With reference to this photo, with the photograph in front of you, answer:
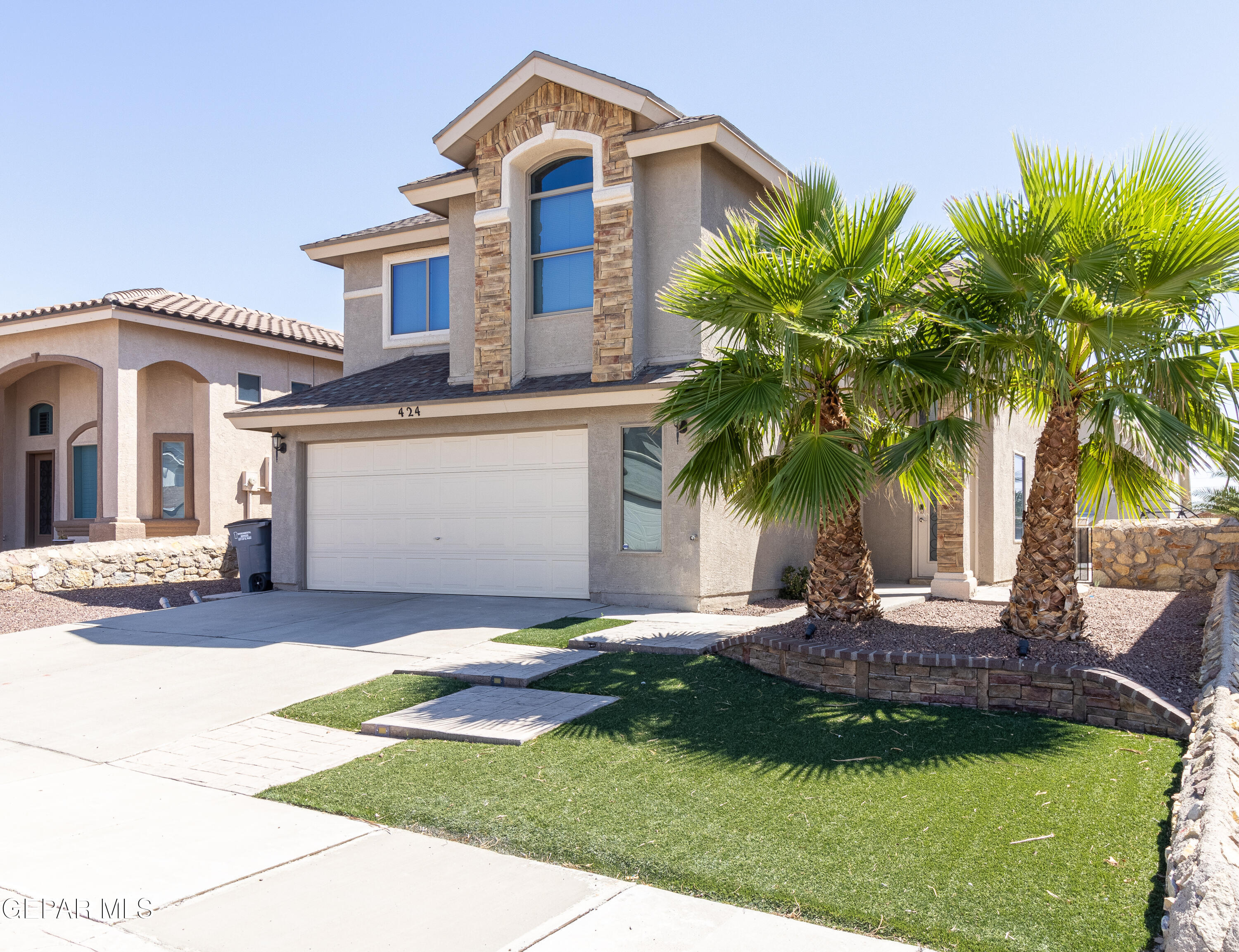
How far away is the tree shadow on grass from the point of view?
5.64m

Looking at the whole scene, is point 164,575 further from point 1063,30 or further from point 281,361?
point 1063,30

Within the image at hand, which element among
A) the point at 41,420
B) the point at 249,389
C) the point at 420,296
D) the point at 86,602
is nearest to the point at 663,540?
the point at 420,296

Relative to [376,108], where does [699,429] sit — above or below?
below

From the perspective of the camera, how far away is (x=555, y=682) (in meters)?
7.74

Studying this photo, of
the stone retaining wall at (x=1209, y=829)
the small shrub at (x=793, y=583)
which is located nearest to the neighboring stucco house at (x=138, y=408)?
the small shrub at (x=793, y=583)

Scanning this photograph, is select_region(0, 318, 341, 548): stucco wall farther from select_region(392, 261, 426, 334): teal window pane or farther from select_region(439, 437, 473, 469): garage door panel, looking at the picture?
select_region(439, 437, 473, 469): garage door panel

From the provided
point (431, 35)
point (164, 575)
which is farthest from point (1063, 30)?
point (164, 575)

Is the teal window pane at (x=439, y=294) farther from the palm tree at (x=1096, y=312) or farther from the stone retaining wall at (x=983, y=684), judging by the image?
the palm tree at (x=1096, y=312)

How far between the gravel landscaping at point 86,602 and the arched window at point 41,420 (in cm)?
876

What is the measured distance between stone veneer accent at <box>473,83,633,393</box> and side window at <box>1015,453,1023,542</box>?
7104 mm

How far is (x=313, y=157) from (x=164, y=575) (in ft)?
28.4

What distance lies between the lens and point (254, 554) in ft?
48.9

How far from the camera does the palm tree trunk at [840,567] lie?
27.1ft

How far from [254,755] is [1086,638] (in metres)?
6.60
